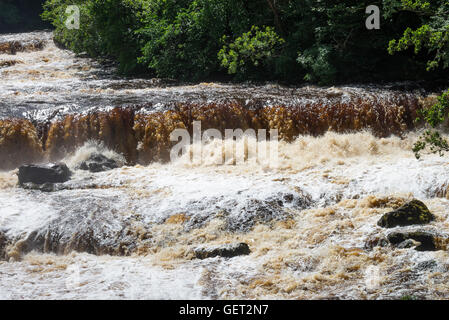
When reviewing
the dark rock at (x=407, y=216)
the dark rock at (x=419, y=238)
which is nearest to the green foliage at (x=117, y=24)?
the dark rock at (x=407, y=216)

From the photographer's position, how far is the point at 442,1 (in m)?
11.1

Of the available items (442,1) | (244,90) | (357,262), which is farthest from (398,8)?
(357,262)

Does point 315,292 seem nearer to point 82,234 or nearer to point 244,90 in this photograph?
point 82,234

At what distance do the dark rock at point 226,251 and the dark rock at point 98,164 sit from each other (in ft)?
12.4

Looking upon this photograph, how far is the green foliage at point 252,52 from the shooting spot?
13180 millimetres

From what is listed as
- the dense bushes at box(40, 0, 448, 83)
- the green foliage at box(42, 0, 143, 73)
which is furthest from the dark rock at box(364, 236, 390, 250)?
the green foliage at box(42, 0, 143, 73)

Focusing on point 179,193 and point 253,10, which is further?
point 253,10

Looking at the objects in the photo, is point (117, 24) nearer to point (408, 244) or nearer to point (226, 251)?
point (226, 251)

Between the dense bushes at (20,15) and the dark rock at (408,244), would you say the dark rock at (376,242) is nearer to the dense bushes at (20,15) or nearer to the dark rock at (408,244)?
the dark rock at (408,244)

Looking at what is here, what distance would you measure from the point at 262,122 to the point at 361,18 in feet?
14.3

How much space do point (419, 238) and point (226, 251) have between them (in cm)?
230

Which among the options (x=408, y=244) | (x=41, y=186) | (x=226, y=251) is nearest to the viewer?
(x=408, y=244)

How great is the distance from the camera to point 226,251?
6375 mm

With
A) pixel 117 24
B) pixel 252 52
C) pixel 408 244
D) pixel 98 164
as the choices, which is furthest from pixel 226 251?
pixel 117 24
